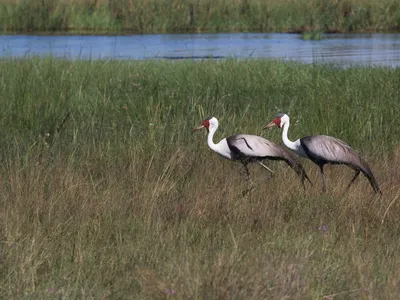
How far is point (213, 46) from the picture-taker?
22.0 metres

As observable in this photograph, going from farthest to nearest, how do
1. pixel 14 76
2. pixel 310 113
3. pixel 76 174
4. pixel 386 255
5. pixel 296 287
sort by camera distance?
pixel 14 76, pixel 310 113, pixel 76 174, pixel 386 255, pixel 296 287

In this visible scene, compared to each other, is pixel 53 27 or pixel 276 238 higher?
pixel 276 238

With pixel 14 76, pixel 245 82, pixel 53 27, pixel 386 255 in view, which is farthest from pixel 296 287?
pixel 53 27

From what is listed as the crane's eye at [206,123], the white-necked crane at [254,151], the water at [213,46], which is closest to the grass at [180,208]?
the white-necked crane at [254,151]

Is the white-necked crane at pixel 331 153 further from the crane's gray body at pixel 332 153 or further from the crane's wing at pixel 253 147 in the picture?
the crane's wing at pixel 253 147

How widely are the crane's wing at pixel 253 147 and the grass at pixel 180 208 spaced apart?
210mm

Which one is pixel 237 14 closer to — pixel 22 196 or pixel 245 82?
pixel 245 82

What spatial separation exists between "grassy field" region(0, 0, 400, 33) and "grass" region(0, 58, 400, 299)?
634 inches

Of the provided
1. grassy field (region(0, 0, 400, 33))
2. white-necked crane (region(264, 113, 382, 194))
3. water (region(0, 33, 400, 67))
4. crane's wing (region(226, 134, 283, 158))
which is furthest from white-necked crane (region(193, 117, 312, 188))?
grassy field (region(0, 0, 400, 33))

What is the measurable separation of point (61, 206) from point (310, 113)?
3911 millimetres

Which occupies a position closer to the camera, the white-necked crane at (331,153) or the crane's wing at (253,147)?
the white-necked crane at (331,153)

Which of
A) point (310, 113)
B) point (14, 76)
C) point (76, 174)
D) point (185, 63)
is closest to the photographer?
point (76, 174)

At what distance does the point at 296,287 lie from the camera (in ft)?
12.7

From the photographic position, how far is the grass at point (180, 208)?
4066mm
